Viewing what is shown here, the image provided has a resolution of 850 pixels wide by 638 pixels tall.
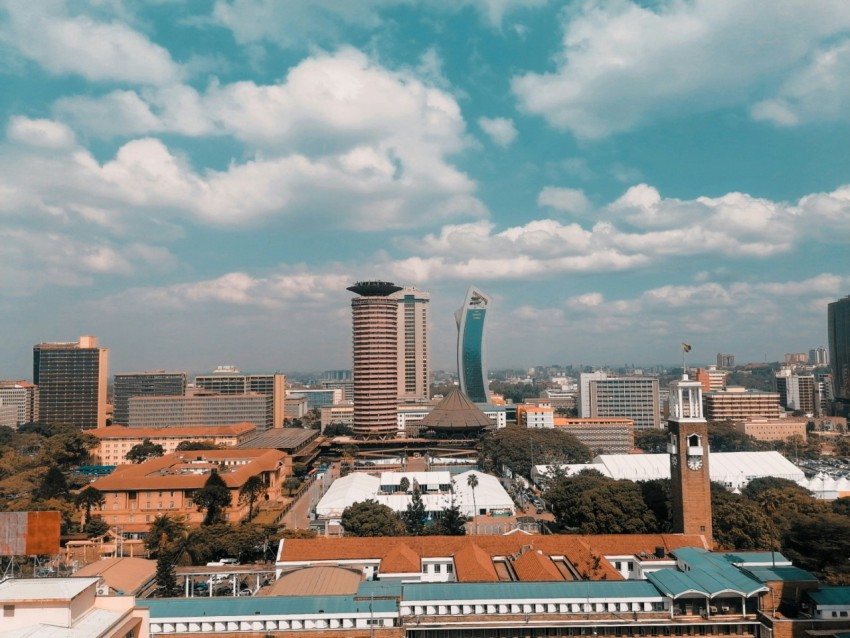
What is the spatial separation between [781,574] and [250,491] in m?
47.1

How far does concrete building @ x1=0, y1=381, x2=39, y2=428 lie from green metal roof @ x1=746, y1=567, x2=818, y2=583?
6224 inches

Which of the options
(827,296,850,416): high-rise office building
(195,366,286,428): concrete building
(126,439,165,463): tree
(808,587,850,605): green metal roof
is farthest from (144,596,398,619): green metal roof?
(827,296,850,416): high-rise office building

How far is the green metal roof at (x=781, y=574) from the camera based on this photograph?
28861 mm

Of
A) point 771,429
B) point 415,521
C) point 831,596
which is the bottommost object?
point 415,521

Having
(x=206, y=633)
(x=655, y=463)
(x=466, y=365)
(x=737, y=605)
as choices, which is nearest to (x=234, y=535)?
(x=206, y=633)

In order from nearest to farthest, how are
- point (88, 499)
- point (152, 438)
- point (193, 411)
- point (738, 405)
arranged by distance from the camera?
point (88, 499) < point (152, 438) < point (738, 405) < point (193, 411)

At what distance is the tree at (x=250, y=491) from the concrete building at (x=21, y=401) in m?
110

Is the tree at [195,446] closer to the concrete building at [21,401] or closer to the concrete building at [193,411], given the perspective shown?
the concrete building at [193,411]

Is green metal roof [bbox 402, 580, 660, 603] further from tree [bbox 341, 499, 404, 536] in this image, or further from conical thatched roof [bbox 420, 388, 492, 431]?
conical thatched roof [bbox 420, 388, 492, 431]

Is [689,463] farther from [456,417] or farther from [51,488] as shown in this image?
[456,417]

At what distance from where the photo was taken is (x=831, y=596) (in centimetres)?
2759

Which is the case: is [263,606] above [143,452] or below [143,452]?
above

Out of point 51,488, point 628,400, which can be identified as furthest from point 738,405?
point 51,488

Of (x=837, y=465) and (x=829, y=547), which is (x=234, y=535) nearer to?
(x=829, y=547)
